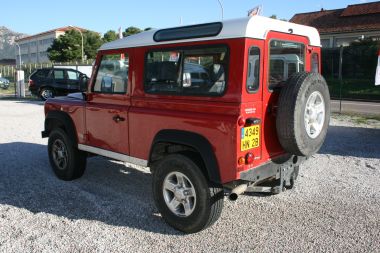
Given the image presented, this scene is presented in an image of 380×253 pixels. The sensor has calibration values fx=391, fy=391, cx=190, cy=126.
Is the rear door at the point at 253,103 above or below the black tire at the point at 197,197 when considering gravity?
above

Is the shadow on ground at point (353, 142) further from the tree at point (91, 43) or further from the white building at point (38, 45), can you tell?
the white building at point (38, 45)

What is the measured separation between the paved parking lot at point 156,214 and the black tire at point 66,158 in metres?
0.16

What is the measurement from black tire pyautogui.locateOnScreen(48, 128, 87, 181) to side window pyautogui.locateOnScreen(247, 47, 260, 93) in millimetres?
3075

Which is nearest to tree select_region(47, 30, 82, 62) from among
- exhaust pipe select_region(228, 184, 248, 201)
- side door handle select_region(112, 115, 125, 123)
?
side door handle select_region(112, 115, 125, 123)

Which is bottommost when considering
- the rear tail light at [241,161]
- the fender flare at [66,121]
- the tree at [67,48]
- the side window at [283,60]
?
the rear tail light at [241,161]

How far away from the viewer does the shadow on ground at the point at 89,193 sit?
449 cm

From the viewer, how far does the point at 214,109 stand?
12.3 ft

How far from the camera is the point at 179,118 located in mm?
3984

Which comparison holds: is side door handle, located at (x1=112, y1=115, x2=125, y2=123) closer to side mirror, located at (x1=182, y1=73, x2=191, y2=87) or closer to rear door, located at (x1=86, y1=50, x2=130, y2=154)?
rear door, located at (x1=86, y1=50, x2=130, y2=154)

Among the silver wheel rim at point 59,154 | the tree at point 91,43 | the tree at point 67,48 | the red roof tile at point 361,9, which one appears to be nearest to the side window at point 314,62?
the silver wheel rim at point 59,154

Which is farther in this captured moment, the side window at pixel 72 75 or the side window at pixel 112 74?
the side window at pixel 72 75

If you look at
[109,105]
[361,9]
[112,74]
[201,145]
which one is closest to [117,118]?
[109,105]

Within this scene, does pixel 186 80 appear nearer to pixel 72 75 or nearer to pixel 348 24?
pixel 72 75

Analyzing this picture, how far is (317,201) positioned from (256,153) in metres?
1.64
